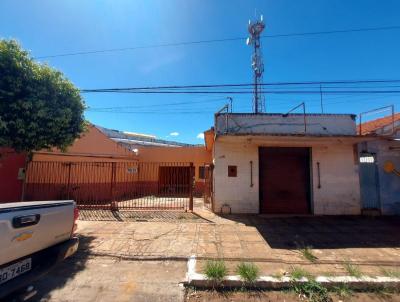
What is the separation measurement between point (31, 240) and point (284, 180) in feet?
29.0

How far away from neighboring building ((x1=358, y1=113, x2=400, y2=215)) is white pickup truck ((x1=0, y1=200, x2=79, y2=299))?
1053 centimetres

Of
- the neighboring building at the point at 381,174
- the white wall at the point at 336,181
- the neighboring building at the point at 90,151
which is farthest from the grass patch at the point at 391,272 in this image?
the neighboring building at the point at 90,151

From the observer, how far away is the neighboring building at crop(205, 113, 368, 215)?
30.8 feet

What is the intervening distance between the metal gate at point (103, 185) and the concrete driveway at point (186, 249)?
2.66 m

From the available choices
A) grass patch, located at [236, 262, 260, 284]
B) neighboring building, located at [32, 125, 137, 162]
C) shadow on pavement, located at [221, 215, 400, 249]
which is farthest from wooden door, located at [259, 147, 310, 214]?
neighboring building, located at [32, 125, 137, 162]

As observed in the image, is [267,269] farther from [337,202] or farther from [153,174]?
[153,174]

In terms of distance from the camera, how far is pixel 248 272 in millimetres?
3996

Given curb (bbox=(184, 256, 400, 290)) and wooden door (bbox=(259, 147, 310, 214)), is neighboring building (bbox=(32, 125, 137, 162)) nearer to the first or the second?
wooden door (bbox=(259, 147, 310, 214))

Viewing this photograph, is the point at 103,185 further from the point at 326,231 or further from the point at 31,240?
the point at 326,231

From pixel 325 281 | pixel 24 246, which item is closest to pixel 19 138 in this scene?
pixel 24 246

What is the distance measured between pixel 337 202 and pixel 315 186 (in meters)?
1.08

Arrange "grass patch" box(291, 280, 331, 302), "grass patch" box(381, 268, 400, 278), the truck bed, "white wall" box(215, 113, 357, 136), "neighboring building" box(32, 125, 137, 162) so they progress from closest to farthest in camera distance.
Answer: the truck bed → "grass patch" box(291, 280, 331, 302) → "grass patch" box(381, 268, 400, 278) → "white wall" box(215, 113, 357, 136) → "neighboring building" box(32, 125, 137, 162)

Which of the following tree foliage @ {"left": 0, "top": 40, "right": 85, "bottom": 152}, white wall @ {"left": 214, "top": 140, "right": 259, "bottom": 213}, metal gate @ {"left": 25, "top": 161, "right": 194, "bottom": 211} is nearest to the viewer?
tree foliage @ {"left": 0, "top": 40, "right": 85, "bottom": 152}

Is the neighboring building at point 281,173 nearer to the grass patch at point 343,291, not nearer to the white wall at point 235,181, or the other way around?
the white wall at point 235,181
